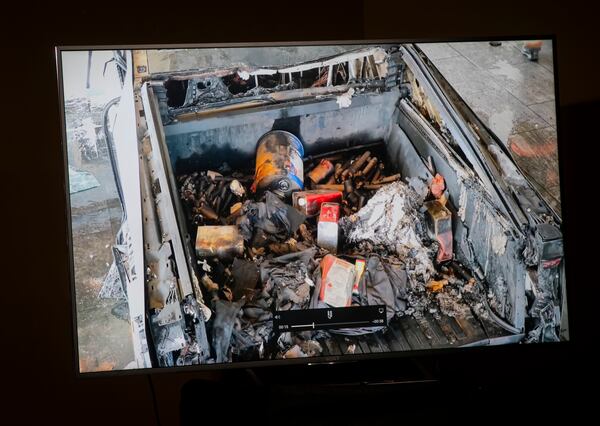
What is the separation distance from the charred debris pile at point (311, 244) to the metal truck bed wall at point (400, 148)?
3 cm

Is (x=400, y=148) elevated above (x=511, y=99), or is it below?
below

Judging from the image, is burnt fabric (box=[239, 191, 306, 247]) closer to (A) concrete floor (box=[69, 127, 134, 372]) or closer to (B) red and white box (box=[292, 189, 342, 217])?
(B) red and white box (box=[292, 189, 342, 217])

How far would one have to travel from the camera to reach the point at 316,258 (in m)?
1.83

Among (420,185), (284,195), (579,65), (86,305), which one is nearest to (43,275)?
(86,305)

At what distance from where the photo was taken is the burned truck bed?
1.80 metres

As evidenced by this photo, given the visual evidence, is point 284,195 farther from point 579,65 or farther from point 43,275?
point 579,65

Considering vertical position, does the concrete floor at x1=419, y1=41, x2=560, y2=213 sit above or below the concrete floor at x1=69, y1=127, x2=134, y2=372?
above

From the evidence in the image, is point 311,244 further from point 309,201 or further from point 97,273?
point 97,273

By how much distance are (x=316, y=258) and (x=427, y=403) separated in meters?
0.49

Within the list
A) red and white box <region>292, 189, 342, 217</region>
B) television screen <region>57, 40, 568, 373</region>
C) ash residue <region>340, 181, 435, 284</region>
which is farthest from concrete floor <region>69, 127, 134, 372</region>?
ash residue <region>340, 181, 435, 284</region>
